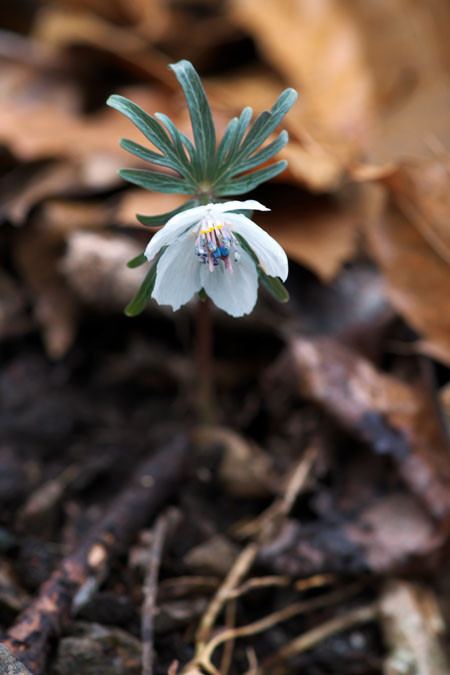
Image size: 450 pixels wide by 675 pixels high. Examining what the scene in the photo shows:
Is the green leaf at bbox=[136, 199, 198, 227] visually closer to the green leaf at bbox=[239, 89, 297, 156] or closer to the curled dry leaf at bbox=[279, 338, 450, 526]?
the green leaf at bbox=[239, 89, 297, 156]

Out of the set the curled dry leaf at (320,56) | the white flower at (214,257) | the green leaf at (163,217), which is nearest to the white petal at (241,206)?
the white flower at (214,257)

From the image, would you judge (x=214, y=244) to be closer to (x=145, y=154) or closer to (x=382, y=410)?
(x=145, y=154)

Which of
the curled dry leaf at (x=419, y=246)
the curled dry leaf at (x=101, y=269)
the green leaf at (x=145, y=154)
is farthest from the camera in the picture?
the curled dry leaf at (x=101, y=269)

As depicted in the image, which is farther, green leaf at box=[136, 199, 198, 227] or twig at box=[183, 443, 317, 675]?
twig at box=[183, 443, 317, 675]

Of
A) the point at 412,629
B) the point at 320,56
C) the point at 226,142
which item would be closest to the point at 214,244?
the point at 226,142

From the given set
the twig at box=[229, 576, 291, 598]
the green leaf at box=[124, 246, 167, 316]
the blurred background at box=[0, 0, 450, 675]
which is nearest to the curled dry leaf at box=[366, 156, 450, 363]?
the blurred background at box=[0, 0, 450, 675]

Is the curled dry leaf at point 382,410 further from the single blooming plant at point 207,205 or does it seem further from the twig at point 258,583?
the single blooming plant at point 207,205

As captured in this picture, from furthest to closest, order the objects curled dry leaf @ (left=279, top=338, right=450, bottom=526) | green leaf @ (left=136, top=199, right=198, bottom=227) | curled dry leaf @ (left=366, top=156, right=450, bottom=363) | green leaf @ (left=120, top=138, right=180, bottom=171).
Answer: curled dry leaf @ (left=366, top=156, right=450, bottom=363), curled dry leaf @ (left=279, top=338, right=450, bottom=526), green leaf @ (left=136, top=199, right=198, bottom=227), green leaf @ (left=120, top=138, right=180, bottom=171)
